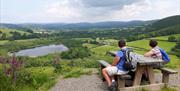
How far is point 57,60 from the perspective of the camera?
405 inches

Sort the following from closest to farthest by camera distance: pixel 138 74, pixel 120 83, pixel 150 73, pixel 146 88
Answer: pixel 120 83 < pixel 138 74 < pixel 146 88 < pixel 150 73

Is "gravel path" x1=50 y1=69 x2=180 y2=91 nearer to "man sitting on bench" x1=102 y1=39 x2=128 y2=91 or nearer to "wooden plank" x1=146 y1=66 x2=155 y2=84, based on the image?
"man sitting on bench" x1=102 y1=39 x2=128 y2=91

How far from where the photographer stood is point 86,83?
866cm

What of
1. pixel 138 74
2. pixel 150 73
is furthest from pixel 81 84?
pixel 150 73

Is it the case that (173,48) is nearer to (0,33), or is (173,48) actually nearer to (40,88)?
(40,88)

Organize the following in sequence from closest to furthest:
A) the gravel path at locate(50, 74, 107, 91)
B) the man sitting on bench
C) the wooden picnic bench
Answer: the wooden picnic bench → the man sitting on bench → the gravel path at locate(50, 74, 107, 91)

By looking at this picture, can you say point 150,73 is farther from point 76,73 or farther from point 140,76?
point 76,73

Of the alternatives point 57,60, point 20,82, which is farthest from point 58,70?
point 20,82

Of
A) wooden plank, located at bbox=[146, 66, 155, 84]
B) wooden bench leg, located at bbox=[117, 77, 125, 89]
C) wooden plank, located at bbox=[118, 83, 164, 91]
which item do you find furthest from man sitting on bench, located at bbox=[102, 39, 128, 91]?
wooden plank, located at bbox=[146, 66, 155, 84]

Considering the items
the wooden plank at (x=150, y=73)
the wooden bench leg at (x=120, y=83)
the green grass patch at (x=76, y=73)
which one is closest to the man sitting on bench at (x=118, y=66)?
the wooden bench leg at (x=120, y=83)

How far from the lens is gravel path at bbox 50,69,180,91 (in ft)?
26.4

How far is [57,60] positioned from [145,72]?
3986 millimetres

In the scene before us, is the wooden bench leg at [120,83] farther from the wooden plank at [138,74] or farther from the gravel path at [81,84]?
the gravel path at [81,84]

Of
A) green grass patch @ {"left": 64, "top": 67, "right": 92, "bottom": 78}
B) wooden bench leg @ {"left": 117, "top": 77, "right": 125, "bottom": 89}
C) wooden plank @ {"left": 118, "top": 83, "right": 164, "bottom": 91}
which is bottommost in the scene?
green grass patch @ {"left": 64, "top": 67, "right": 92, "bottom": 78}
